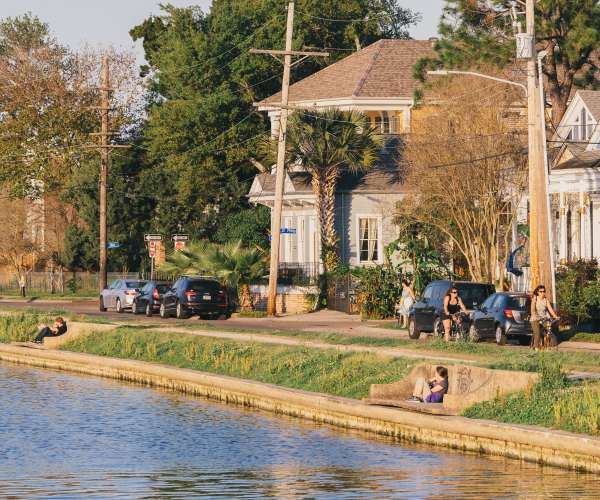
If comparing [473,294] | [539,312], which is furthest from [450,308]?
[539,312]

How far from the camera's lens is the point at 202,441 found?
24266mm

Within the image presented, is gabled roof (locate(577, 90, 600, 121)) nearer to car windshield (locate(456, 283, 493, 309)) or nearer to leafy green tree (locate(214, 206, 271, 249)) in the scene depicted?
car windshield (locate(456, 283, 493, 309))

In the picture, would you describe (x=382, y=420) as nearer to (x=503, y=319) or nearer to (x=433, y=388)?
(x=433, y=388)

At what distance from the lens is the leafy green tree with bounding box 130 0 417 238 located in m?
79.8

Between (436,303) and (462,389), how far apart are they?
16.7 meters

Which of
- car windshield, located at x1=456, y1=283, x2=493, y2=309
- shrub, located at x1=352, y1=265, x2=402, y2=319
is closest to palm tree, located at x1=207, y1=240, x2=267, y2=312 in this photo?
shrub, located at x1=352, y1=265, x2=402, y2=319

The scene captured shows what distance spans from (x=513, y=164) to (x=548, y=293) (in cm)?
1607

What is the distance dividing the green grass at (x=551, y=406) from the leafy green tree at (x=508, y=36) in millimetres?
33349

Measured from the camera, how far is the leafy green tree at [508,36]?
56.0 m

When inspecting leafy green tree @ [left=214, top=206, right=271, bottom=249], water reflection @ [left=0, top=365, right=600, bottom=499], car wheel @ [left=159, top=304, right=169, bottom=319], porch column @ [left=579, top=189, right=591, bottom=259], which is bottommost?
water reflection @ [left=0, top=365, right=600, bottom=499]

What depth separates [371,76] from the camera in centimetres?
6888

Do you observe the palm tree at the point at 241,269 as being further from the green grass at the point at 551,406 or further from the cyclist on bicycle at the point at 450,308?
the green grass at the point at 551,406

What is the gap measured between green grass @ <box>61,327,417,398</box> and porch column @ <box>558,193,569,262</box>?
15562 millimetres

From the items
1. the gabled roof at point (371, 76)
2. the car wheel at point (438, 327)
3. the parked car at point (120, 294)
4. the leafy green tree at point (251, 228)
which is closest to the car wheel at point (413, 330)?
the car wheel at point (438, 327)
